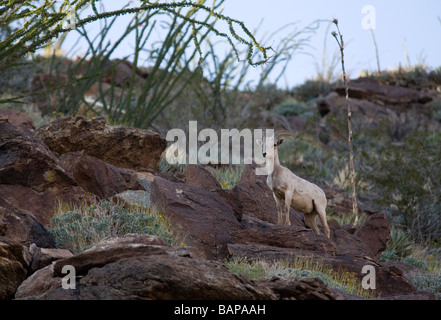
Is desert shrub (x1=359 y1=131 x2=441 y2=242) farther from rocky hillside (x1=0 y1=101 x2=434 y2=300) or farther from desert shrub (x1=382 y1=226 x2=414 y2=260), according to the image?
rocky hillside (x1=0 y1=101 x2=434 y2=300)

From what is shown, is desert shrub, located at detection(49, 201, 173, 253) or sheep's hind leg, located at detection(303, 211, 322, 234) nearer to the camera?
desert shrub, located at detection(49, 201, 173, 253)

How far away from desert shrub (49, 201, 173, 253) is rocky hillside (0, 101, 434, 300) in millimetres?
179

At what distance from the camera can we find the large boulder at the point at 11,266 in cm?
545

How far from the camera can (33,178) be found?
8023 mm

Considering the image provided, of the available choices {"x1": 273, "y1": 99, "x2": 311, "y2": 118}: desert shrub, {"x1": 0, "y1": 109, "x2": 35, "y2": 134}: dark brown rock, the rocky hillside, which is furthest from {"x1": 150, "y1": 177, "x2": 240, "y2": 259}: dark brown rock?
{"x1": 273, "y1": 99, "x2": 311, "y2": 118}: desert shrub

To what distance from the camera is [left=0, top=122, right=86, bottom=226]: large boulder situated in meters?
7.87

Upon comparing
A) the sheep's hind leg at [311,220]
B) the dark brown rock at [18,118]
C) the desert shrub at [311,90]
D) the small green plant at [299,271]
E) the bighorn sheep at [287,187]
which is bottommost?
the small green plant at [299,271]

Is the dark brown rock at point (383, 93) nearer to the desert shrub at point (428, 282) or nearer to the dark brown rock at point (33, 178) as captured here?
the desert shrub at point (428, 282)

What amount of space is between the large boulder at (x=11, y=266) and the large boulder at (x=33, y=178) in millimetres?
2055

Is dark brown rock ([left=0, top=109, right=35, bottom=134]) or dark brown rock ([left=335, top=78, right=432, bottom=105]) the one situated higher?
dark brown rock ([left=335, top=78, right=432, bottom=105])

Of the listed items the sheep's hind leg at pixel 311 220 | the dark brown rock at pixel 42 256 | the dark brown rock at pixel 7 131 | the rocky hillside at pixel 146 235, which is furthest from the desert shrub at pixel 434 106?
the dark brown rock at pixel 42 256

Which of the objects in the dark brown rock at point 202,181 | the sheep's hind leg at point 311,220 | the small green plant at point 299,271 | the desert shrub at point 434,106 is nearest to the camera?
the small green plant at point 299,271
